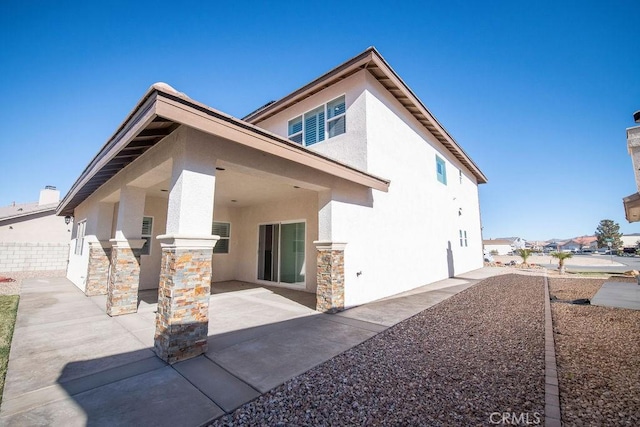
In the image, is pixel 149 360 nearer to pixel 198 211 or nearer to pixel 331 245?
pixel 198 211

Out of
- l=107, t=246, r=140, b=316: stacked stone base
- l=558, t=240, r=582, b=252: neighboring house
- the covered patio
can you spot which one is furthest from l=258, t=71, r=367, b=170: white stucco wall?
l=558, t=240, r=582, b=252: neighboring house

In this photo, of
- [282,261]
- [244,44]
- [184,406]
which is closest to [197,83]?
A: [244,44]

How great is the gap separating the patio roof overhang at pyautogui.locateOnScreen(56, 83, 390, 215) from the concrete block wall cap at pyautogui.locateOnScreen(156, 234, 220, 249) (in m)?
1.67

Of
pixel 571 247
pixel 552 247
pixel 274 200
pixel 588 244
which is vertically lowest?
pixel 571 247

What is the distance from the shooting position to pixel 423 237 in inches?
464

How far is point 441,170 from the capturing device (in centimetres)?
1461

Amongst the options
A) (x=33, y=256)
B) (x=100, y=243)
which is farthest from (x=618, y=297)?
(x=33, y=256)

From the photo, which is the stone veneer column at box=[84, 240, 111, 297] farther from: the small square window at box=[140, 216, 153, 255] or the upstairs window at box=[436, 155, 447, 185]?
the upstairs window at box=[436, 155, 447, 185]

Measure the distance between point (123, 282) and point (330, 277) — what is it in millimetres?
5166

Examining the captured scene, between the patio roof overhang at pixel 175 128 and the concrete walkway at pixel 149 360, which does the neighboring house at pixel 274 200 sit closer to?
the patio roof overhang at pixel 175 128

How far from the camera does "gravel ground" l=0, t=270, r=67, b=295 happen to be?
9.78 m

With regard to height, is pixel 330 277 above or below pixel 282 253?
below

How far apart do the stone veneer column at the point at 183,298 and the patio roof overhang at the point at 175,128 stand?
1768 millimetres

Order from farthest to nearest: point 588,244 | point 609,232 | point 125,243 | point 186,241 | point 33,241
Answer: point 588,244 → point 609,232 → point 33,241 → point 125,243 → point 186,241
